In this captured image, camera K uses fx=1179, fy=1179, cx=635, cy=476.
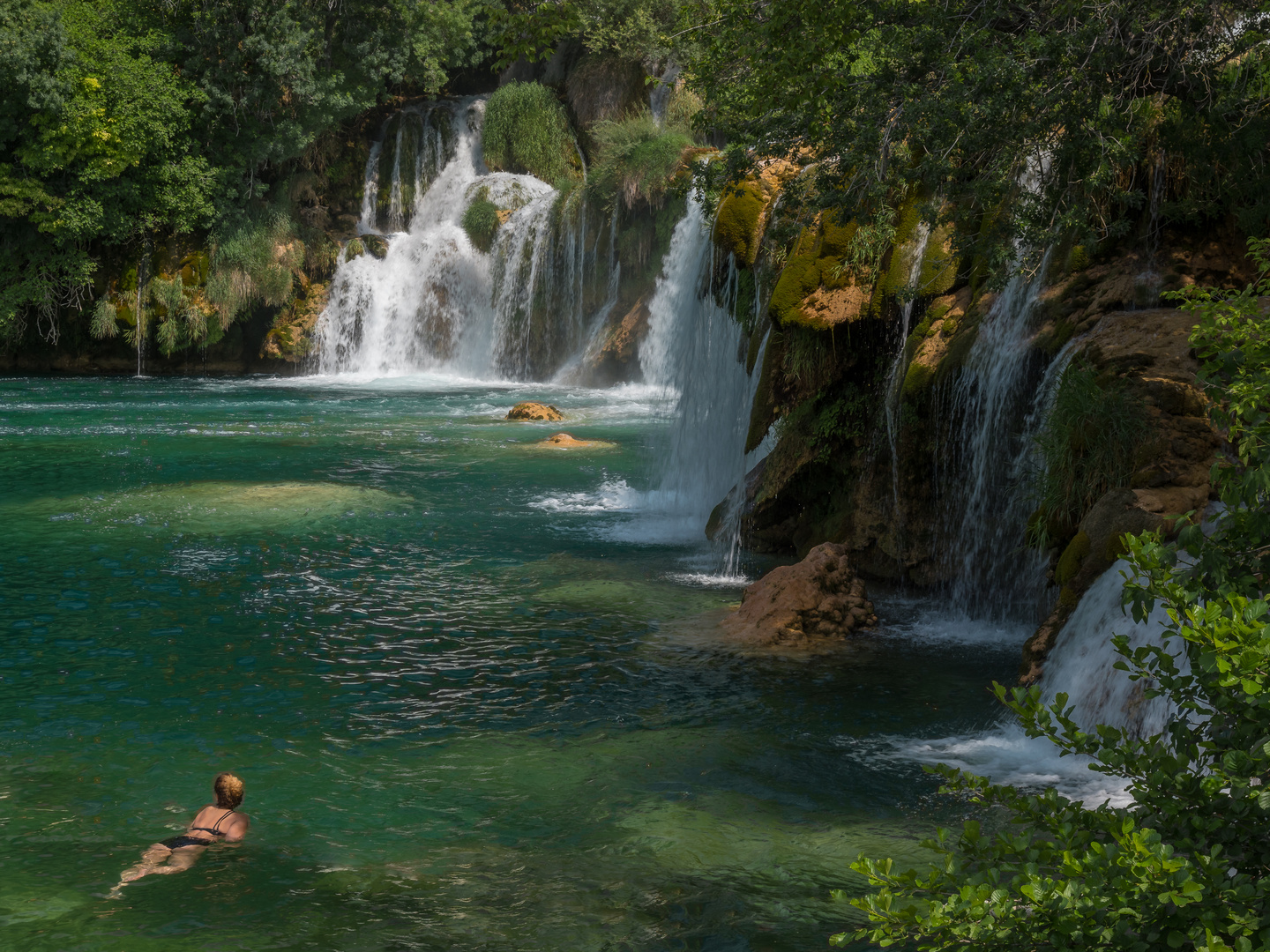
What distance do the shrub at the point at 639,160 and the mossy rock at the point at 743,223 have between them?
1640 cm

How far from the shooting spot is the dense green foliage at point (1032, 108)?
7766 mm

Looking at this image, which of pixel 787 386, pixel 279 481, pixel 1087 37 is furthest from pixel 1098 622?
pixel 279 481

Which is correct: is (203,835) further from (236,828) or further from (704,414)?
(704,414)

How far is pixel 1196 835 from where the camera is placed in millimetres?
2844

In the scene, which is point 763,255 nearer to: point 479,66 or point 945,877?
point 945,877

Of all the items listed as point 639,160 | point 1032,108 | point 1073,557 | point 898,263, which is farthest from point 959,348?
point 639,160

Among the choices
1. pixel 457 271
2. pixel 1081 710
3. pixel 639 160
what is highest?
pixel 639 160

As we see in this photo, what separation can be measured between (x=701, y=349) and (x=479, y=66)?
31.0 m

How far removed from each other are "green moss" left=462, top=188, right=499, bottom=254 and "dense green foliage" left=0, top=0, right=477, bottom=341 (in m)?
4.28

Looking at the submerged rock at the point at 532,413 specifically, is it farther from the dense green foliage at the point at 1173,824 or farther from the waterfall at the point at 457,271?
the dense green foliage at the point at 1173,824

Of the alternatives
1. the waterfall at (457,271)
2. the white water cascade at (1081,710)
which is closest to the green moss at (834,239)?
the white water cascade at (1081,710)

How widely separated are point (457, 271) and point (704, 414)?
71.4ft

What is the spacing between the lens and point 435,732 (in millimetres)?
7215

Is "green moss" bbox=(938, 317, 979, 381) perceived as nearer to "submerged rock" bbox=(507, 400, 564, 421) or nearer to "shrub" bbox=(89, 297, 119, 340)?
"submerged rock" bbox=(507, 400, 564, 421)
